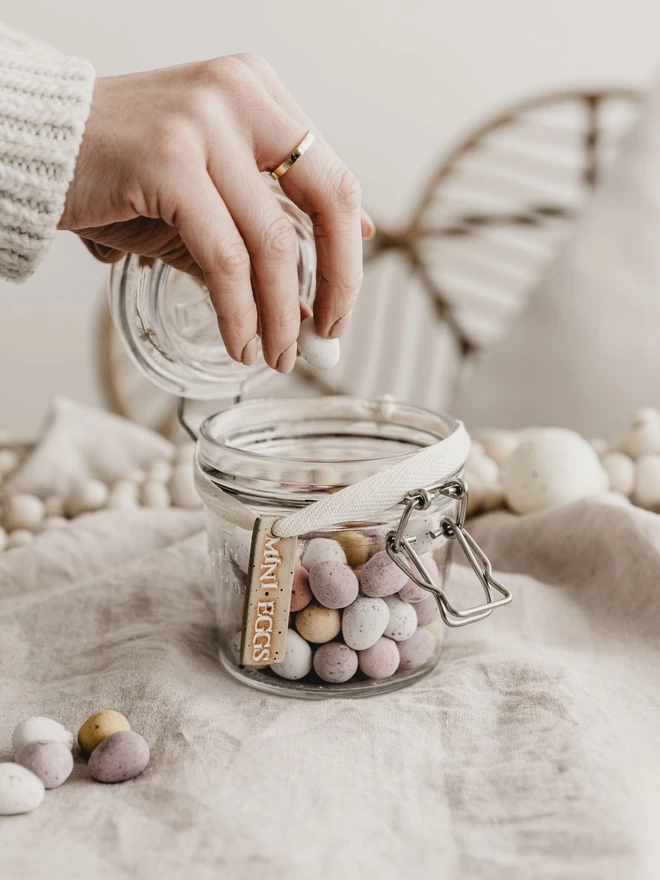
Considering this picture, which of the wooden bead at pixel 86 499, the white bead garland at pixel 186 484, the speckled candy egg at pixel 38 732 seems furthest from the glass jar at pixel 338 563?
the wooden bead at pixel 86 499

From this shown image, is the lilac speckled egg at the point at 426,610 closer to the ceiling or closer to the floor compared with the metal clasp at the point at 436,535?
closer to the floor

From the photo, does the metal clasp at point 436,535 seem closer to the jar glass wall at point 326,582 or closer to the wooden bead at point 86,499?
the jar glass wall at point 326,582

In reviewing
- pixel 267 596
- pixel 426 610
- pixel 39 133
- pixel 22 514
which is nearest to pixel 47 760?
pixel 267 596

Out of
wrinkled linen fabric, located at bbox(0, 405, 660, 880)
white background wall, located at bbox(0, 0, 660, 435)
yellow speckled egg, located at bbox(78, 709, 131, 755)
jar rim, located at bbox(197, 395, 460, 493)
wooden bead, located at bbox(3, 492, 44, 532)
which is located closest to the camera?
wrinkled linen fabric, located at bbox(0, 405, 660, 880)

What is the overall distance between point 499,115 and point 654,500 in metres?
0.96

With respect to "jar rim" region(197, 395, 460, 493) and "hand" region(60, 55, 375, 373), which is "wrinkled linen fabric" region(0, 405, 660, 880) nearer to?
"jar rim" region(197, 395, 460, 493)

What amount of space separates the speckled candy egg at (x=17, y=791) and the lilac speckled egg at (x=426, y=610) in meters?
0.27

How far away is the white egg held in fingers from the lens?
0.69 m

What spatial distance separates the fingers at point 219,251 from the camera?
57 cm

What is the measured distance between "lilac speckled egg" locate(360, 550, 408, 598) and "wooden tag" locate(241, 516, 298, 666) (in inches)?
1.9

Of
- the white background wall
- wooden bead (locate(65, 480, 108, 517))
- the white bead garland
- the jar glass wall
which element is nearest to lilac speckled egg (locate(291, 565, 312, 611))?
the jar glass wall

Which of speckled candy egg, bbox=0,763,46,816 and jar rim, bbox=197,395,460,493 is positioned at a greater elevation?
jar rim, bbox=197,395,460,493

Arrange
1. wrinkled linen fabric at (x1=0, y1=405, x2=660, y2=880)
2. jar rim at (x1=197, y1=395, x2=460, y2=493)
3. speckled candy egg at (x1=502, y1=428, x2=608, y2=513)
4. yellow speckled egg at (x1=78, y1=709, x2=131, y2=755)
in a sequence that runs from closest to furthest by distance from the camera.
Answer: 1. wrinkled linen fabric at (x1=0, y1=405, x2=660, y2=880)
2. yellow speckled egg at (x1=78, y1=709, x2=131, y2=755)
3. jar rim at (x1=197, y1=395, x2=460, y2=493)
4. speckled candy egg at (x1=502, y1=428, x2=608, y2=513)

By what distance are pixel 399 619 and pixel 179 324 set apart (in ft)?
1.08
